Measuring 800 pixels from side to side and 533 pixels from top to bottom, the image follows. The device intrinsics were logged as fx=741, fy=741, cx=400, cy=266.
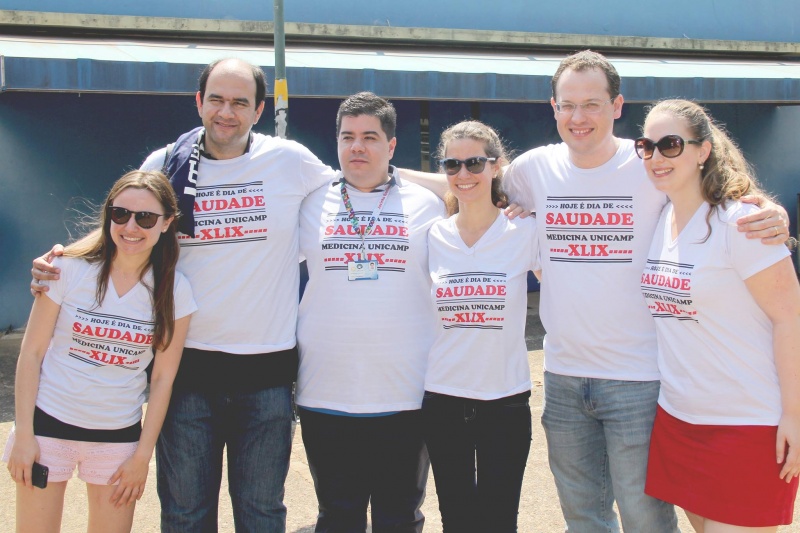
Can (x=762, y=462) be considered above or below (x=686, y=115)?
below

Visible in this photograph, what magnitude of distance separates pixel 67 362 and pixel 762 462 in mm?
2478

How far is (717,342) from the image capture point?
250cm

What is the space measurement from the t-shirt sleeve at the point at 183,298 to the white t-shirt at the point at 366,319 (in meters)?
0.45

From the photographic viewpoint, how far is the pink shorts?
2.70 metres

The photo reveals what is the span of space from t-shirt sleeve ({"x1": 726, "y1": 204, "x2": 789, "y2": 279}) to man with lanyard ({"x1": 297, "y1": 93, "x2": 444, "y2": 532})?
1.16 metres

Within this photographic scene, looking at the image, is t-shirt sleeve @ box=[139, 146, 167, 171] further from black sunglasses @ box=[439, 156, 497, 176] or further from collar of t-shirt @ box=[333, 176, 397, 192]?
black sunglasses @ box=[439, 156, 497, 176]

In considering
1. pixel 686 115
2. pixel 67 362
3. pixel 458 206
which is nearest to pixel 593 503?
pixel 458 206

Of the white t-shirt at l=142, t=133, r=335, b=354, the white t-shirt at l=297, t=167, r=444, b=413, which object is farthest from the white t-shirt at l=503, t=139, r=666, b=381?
the white t-shirt at l=142, t=133, r=335, b=354

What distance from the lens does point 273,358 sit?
295cm

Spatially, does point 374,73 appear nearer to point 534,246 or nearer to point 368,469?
point 534,246

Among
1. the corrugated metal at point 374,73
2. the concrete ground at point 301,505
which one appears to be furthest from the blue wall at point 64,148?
the concrete ground at point 301,505

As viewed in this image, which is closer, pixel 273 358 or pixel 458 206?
pixel 273 358

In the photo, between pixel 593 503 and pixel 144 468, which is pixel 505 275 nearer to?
pixel 593 503

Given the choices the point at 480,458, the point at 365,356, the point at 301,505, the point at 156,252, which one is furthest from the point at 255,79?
the point at 301,505
